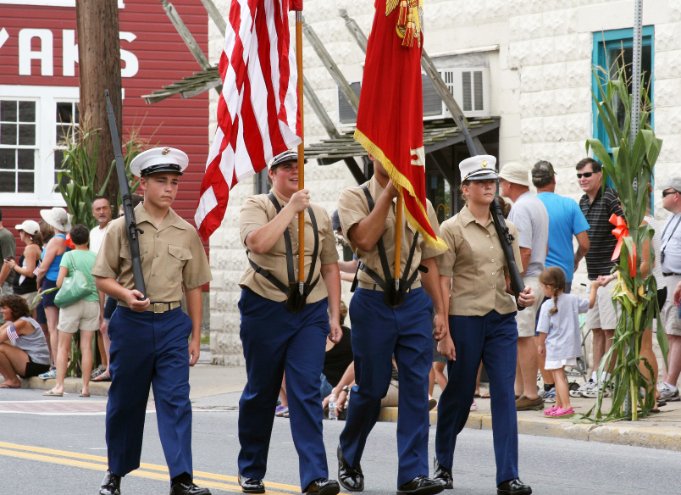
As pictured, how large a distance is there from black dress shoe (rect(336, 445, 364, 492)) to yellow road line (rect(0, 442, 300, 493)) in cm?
29

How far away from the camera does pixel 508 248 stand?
9.15m

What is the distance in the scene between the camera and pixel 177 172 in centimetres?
870

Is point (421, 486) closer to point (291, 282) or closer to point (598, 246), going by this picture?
point (291, 282)

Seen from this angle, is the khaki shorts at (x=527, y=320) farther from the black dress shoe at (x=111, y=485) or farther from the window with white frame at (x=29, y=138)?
the window with white frame at (x=29, y=138)

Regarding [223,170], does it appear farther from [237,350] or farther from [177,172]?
[237,350]

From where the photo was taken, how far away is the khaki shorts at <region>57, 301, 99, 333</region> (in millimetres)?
16734

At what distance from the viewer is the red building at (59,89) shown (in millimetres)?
26359

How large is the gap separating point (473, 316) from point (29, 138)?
18921 mm

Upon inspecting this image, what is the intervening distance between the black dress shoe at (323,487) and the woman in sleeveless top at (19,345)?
10031mm

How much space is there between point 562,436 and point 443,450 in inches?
130

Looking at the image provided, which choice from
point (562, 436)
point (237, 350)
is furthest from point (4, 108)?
point (562, 436)

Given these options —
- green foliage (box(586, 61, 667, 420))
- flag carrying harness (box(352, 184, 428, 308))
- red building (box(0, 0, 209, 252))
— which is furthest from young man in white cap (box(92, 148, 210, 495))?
red building (box(0, 0, 209, 252))

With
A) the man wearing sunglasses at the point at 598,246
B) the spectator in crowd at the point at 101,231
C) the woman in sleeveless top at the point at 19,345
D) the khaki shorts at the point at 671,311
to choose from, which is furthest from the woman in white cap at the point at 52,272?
the khaki shorts at the point at 671,311

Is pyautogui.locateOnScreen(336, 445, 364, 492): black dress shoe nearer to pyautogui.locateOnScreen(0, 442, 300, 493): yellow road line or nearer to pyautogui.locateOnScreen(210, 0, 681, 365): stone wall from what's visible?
pyautogui.locateOnScreen(0, 442, 300, 493): yellow road line
